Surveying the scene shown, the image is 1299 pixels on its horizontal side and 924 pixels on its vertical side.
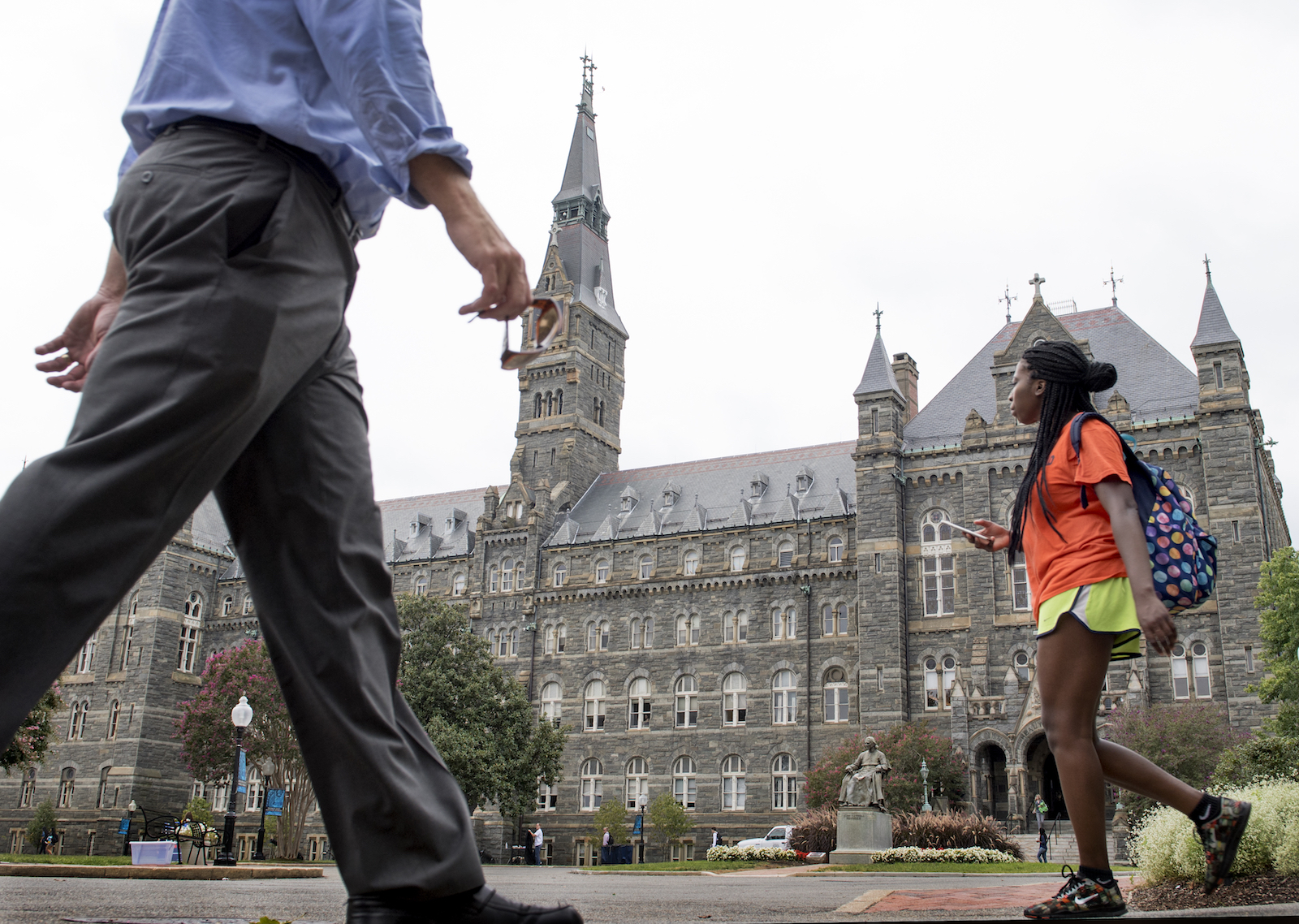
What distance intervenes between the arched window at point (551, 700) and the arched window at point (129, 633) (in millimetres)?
21929

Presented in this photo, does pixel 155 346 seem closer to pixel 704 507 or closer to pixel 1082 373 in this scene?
pixel 1082 373

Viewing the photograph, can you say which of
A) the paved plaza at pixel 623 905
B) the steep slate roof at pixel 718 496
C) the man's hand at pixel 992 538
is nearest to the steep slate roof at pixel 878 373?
the steep slate roof at pixel 718 496

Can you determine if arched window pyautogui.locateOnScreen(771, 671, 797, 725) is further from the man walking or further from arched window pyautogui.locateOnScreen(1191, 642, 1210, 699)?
the man walking

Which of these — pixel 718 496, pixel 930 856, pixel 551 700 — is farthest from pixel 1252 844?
pixel 718 496

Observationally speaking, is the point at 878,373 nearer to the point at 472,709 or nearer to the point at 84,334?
the point at 472,709

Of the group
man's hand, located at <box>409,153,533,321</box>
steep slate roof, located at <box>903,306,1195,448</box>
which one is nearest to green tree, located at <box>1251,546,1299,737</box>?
steep slate roof, located at <box>903,306,1195,448</box>

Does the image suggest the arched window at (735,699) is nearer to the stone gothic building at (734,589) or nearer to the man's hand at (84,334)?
the stone gothic building at (734,589)

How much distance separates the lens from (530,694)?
157ft

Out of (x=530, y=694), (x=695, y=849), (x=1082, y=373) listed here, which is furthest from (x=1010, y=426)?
(x=1082, y=373)

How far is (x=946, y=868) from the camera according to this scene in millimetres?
19719

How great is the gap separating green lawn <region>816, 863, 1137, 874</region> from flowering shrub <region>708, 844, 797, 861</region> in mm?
5478

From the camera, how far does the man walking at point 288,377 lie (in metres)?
1.88

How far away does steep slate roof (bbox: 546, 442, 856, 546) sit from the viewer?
153ft

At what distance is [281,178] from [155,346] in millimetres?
417
